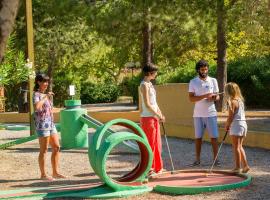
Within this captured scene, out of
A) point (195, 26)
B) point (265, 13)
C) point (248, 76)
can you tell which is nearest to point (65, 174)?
point (265, 13)

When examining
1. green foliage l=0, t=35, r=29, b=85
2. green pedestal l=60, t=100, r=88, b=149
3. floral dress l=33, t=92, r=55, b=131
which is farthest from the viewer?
green pedestal l=60, t=100, r=88, b=149

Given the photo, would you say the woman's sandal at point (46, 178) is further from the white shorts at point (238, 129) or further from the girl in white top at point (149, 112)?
the white shorts at point (238, 129)

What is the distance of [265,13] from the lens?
18828mm

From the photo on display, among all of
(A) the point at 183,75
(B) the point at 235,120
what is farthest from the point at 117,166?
(A) the point at 183,75

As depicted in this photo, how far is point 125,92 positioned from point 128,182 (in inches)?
1604

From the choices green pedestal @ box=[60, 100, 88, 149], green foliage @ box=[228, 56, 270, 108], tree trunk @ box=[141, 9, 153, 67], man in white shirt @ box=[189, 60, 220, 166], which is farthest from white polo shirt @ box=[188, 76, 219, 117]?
green foliage @ box=[228, 56, 270, 108]

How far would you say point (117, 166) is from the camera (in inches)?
391

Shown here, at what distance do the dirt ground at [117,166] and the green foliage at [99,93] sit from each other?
93.8 ft

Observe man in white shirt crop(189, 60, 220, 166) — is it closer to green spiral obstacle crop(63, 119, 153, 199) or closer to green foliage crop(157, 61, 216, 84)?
green spiral obstacle crop(63, 119, 153, 199)

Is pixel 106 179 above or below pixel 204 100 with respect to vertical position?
below

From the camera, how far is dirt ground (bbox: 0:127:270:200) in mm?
7074

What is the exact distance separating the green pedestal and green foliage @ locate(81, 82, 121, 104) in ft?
95.7

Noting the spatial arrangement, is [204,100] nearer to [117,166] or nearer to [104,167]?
[117,166]

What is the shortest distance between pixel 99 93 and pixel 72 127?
3034 centimetres
